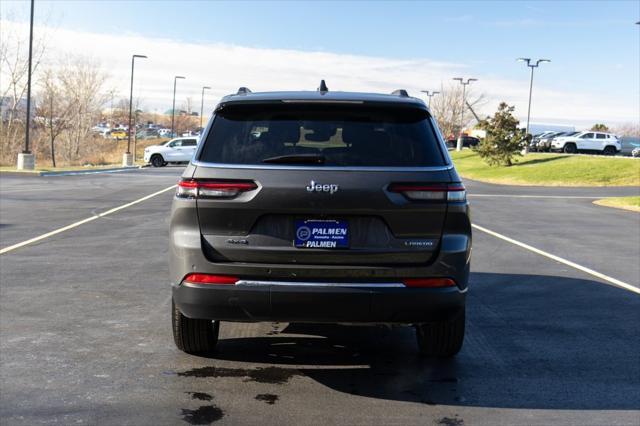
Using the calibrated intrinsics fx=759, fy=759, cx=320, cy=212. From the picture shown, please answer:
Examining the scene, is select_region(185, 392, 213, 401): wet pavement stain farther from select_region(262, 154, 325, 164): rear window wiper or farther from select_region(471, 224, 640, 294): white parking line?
select_region(471, 224, 640, 294): white parking line

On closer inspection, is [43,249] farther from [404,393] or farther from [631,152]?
[631,152]

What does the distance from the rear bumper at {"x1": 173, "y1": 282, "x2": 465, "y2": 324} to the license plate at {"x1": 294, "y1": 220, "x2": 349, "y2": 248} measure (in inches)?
10.2

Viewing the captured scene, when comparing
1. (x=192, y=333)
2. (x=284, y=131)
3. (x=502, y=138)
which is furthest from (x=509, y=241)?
(x=502, y=138)

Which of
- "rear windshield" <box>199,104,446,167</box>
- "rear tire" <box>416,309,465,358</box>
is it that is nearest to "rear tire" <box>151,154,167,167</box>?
"rear tire" <box>416,309,465,358</box>

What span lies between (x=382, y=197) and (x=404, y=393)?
4.16 ft

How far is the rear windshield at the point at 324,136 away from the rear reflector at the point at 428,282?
70 centimetres

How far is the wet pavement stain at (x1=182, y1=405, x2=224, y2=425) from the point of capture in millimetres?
4211

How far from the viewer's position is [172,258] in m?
4.79

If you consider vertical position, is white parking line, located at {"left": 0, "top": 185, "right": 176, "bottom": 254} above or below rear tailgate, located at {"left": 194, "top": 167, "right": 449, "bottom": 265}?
below

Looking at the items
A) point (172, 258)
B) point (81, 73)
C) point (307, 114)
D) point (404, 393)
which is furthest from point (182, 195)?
point (81, 73)

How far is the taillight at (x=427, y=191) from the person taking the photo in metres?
4.55

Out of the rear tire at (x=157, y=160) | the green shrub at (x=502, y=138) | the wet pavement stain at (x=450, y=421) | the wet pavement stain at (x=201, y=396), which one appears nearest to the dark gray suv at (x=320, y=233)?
the wet pavement stain at (x=201, y=396)

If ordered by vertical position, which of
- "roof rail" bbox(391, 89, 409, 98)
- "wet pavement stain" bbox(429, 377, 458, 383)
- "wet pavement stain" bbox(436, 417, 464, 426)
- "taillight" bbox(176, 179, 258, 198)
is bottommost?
"wet pavement stain" bbox(436, 417, 464, 426)

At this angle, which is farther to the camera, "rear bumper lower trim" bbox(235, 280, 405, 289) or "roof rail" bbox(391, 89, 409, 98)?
"roof rail" bbox(391, 89, 409, 98)
